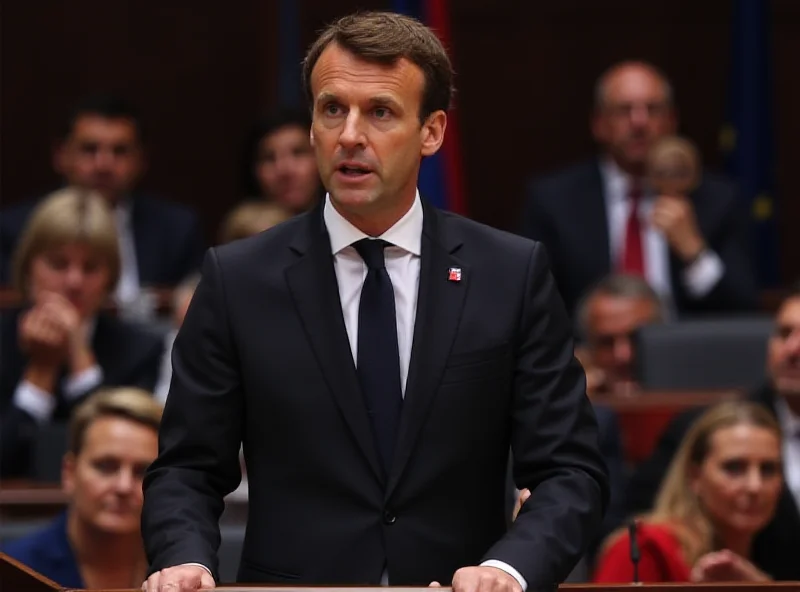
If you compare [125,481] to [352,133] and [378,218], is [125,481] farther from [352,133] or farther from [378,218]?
[352,133]

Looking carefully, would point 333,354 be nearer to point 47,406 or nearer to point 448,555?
point 448,555

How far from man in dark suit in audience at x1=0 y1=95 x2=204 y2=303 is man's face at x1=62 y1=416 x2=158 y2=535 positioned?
5.76ft

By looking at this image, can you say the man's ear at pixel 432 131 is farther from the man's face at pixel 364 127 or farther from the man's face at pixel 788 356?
the man's face at pixel 788 356

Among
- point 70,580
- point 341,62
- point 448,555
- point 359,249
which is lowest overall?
point 70,580

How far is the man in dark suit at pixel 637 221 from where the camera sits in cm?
482

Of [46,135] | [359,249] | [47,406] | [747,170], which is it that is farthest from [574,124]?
[359,249]

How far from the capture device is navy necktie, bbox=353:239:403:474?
1.91 m

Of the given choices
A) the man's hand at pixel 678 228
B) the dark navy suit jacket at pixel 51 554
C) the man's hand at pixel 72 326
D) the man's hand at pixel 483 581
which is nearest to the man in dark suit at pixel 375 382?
the man's hand at pixel 483 581

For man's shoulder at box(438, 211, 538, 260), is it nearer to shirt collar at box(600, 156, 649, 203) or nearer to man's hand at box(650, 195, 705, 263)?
man's hand at box(650, 195, 705, 263)

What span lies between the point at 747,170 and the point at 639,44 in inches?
33.9

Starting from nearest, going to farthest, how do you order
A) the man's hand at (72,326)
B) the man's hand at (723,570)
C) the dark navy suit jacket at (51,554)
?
1. the man's hand at (723,570)
2. the dark navy suit jacket at (51,554)
3. the man's hand at (72,326)

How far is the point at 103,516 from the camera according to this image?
3.02 metres

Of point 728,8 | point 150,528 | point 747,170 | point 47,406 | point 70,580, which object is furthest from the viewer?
point 728,8

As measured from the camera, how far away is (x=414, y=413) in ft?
6.17
